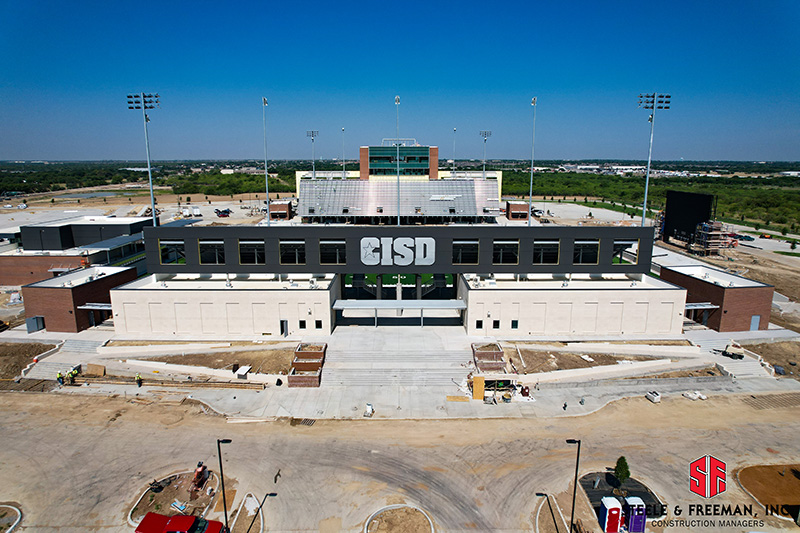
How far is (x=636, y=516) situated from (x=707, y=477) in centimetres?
722

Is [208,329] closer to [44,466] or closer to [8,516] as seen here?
[44,466]

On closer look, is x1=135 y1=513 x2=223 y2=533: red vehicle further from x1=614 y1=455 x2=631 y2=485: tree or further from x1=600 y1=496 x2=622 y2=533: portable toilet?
x1=614 y1=455 x2=631 y2=485: tree

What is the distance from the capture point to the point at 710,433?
99.1ft

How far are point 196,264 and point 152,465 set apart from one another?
2268cm

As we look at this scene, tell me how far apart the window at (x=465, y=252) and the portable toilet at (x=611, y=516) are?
26.2 meters

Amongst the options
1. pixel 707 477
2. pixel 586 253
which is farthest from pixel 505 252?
pixel 707 477

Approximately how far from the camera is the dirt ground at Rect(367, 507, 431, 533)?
2186cm

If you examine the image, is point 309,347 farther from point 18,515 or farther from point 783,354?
point 783,354

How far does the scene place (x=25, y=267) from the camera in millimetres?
59812

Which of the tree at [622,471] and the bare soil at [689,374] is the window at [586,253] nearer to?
the bare soil at [689,374]

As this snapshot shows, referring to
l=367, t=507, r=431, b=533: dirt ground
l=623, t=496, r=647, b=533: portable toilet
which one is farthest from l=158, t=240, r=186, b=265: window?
l=623, t=496, r=647, b=533: portable toilet

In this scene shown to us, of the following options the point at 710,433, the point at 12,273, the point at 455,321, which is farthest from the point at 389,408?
the point at 12,273

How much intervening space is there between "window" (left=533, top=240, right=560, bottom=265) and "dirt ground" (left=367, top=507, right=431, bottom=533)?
29.2 m

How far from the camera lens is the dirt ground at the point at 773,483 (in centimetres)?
2427
